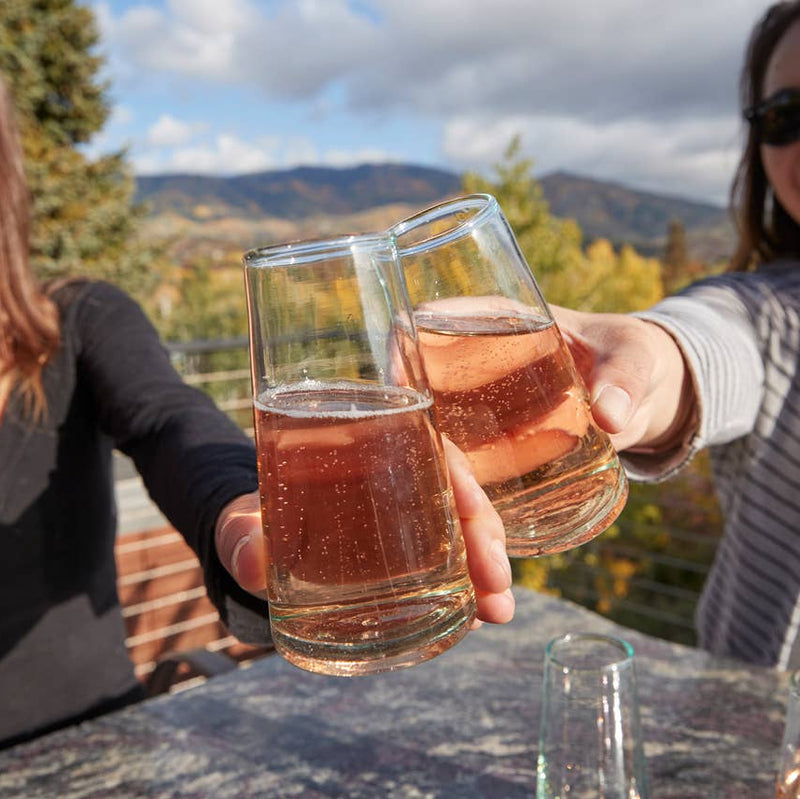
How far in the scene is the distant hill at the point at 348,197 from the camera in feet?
68.6

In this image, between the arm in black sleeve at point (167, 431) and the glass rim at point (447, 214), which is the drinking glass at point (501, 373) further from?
the arm in black sleeve at point (167, 431)

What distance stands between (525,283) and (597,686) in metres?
0.45

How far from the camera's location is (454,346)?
2.57ft

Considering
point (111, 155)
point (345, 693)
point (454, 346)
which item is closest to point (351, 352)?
point (454, 346)

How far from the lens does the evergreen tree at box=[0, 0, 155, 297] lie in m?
13.8

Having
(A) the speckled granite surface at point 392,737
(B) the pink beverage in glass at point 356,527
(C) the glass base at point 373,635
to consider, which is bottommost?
(A) the speckled granite surface at point 392,737

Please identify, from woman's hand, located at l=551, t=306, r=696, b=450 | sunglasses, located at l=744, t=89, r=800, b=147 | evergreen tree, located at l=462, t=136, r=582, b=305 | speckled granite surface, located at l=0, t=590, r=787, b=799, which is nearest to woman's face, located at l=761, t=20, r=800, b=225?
sunglasses, located at l=744, t=89, r=800, b=147

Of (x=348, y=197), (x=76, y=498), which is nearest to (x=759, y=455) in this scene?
(x=76, y=498)

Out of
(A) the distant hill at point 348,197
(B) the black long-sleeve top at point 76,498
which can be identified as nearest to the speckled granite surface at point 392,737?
(B) the black long-sleeve top at point 76,498

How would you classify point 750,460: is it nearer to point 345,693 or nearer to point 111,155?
point 345,693

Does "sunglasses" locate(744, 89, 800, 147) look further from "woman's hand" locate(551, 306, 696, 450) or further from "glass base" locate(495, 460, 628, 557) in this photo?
"glass base" locate(495, 460, 628, 557)

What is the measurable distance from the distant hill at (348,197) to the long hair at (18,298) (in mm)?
10979

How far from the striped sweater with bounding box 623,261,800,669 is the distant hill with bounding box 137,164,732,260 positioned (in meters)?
10.5

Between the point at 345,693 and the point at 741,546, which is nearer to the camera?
the point at 345,693
